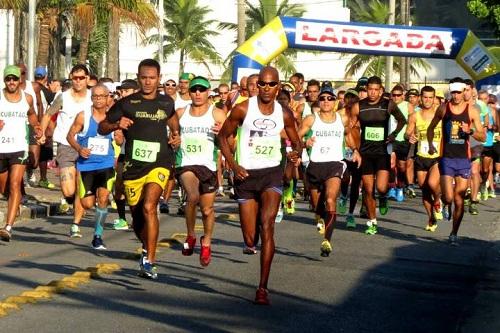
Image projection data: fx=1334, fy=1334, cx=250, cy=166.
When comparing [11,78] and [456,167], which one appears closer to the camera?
[11,78]

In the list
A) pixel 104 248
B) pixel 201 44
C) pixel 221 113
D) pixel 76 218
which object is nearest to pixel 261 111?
pixel 221 113

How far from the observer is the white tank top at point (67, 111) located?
15602 millimetres

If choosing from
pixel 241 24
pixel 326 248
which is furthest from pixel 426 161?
pixel 241 24

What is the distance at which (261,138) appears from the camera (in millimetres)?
10992

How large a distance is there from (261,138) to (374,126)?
6.10 m

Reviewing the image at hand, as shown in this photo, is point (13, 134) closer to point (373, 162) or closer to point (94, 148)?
point (94, 148)

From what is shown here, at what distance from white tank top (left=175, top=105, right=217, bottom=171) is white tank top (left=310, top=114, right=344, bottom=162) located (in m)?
2.28

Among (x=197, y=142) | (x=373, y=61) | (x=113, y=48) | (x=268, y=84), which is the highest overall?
(x=373, y=61)

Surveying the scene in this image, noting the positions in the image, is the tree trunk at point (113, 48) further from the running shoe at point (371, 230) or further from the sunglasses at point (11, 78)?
the sunglasses at point (11, 78)

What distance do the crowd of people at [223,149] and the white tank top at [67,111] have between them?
0.02 m

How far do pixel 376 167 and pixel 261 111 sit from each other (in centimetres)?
629

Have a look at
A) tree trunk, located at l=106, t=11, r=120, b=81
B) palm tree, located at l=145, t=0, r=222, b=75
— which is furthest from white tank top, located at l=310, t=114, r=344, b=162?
palm tree, located at l=145, t=0, r=222, b=75

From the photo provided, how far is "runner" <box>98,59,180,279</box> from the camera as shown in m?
11.6

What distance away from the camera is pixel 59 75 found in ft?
149
